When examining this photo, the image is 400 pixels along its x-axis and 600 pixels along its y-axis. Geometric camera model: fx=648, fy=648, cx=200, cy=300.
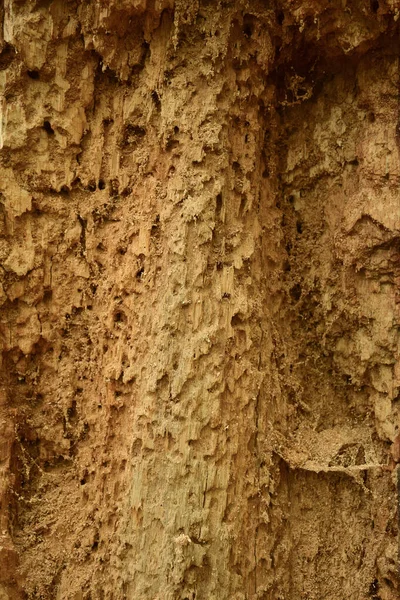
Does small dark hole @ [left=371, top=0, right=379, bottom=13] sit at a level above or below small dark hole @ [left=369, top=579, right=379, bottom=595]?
above

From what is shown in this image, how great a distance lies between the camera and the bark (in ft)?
9.47

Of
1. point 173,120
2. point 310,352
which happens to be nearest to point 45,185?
point 173,120

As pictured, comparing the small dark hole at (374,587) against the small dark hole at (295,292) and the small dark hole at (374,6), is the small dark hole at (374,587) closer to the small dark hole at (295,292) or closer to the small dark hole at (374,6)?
the small dark hole at (295,292)

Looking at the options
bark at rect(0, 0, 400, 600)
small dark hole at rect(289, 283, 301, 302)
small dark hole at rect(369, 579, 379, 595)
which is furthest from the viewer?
small dark hole at rect(289, 283, 301, 302)

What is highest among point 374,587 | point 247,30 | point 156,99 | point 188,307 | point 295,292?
point 247,30

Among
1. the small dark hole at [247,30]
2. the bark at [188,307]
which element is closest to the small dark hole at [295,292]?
the bark at [188,307]

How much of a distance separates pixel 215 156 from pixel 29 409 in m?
1.48

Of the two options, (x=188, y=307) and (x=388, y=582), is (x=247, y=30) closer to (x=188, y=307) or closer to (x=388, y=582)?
(x=188, y=307)

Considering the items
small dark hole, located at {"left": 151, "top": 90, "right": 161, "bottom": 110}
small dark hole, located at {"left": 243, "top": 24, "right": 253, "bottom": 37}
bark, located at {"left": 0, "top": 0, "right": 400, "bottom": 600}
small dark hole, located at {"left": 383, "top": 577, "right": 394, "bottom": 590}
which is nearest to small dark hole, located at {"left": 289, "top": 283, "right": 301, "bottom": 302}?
bark, located at {"left": 0, "top": 0, "right": 400, "bottom": 600}

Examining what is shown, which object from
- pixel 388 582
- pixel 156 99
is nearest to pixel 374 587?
pixel 388 582

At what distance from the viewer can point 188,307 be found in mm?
2912

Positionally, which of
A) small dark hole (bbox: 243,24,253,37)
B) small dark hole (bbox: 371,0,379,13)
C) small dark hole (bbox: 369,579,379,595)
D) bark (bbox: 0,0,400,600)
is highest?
small dark hole (bbox: 371,0,379,13)

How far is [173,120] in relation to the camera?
300cm

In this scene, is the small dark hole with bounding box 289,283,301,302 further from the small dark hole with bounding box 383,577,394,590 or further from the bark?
the small dark hole with bounding box 383,577,394,590
